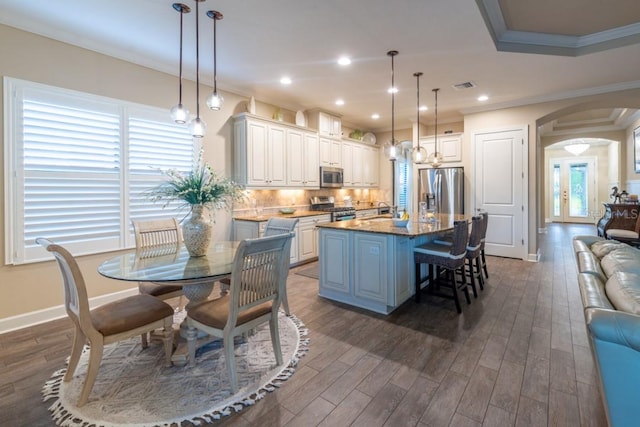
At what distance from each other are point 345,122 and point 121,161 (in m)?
4.88

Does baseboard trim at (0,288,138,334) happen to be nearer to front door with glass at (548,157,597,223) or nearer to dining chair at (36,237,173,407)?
dining chair at (36,237,173,407)

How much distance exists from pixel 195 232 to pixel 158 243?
0.89 meters

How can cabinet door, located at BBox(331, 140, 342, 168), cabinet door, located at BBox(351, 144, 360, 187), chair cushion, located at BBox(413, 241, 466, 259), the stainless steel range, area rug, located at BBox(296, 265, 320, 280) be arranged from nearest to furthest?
chair cushion, located at BBox(413, 241, 466, 259), area rug, located at BBox(296, 265, 320, 280), the stainless steel range, cabinet door, located at BBox(331, 140, 342, 168), cabinet door, located at BBox(351, 144, 360, 187)

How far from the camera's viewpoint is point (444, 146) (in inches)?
253

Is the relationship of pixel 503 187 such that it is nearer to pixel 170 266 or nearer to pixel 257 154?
pixel 257 154

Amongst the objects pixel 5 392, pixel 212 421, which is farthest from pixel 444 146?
pixel 5 392

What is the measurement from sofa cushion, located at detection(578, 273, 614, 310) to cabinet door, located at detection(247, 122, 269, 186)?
162 inches

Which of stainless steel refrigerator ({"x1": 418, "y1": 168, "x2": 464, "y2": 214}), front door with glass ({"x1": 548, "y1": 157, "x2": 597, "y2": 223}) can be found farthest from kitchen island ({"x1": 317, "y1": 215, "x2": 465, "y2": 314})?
front door with glass ({"x1": 548, "y1": 157, "x2": 597, "y2": 223})

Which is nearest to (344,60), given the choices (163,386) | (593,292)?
(593,292)

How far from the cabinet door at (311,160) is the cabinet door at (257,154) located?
0.93m

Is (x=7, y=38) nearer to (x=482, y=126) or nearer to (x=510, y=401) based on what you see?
(x=510, y=401)

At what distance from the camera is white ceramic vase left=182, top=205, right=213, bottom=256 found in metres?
2.51

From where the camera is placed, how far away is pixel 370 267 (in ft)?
11.0

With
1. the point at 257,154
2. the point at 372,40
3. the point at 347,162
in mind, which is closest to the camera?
the point at 372,40
